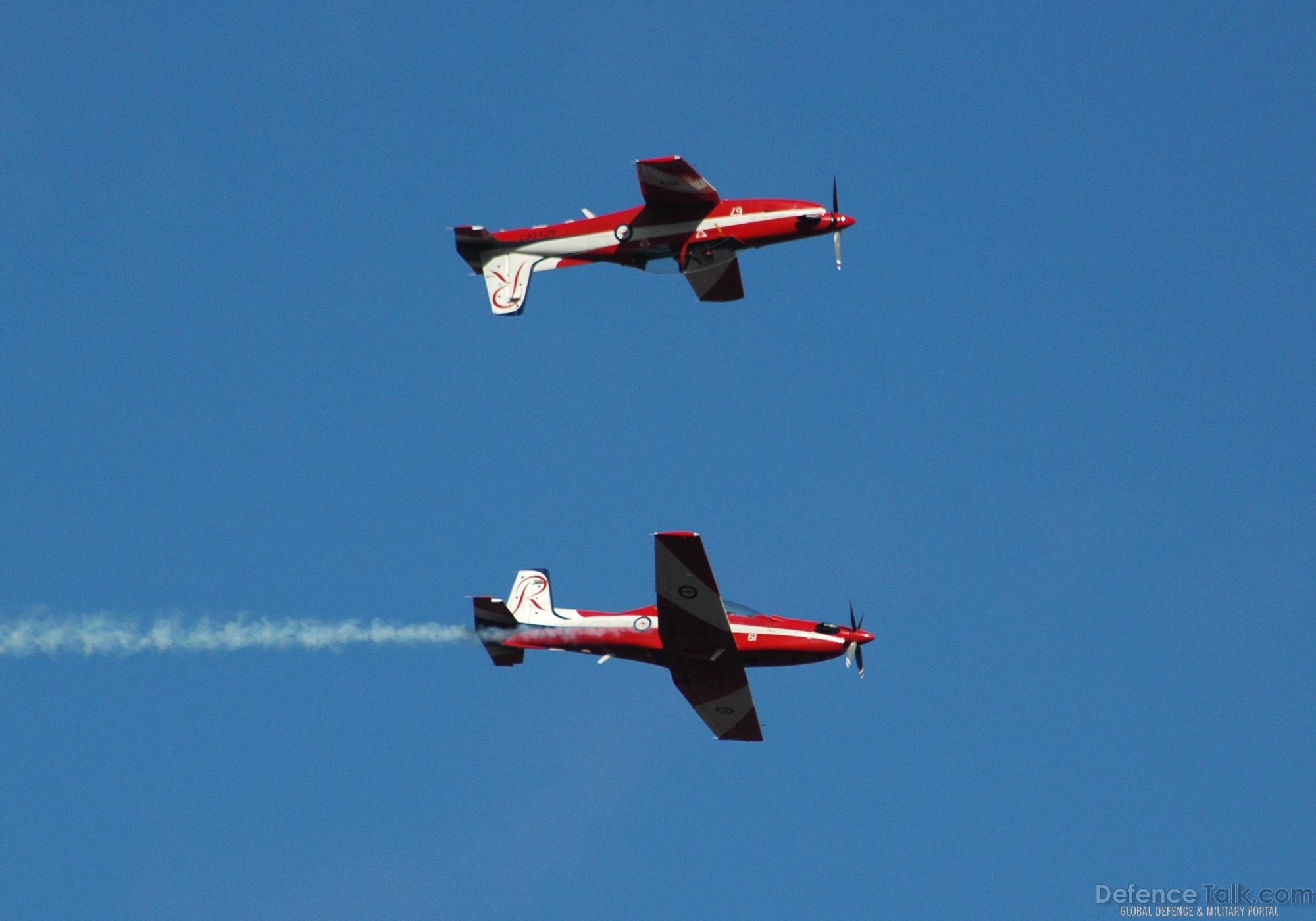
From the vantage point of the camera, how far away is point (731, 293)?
52.5m

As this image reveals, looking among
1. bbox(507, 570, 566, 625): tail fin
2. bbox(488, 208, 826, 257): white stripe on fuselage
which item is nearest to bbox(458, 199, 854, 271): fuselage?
bbox(488, 208, 826, 257): white stripe on fuselage

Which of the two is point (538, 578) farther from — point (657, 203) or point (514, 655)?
point (657, 203)

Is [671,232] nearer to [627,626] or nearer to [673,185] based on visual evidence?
[673,185]

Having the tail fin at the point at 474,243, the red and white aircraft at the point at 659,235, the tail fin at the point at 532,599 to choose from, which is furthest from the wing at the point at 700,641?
the tail fin at the point at 474,243

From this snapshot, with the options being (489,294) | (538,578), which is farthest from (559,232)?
(538,578)

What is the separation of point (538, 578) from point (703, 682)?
5.64 meters

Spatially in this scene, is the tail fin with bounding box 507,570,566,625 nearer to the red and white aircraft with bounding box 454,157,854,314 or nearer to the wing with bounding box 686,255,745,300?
the red and white aircraft with bounding box 454,157,854,314

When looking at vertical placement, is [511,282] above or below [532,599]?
above

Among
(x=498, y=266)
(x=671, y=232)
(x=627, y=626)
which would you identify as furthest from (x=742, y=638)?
(x=498, y=266)

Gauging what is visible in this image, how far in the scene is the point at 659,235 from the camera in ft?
163

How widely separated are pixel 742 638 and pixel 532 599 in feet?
22.0

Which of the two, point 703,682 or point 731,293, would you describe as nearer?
point 703,682

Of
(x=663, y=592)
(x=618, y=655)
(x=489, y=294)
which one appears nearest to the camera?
(x=663, y=592)

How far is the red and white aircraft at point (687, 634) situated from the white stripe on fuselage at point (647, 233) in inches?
383
